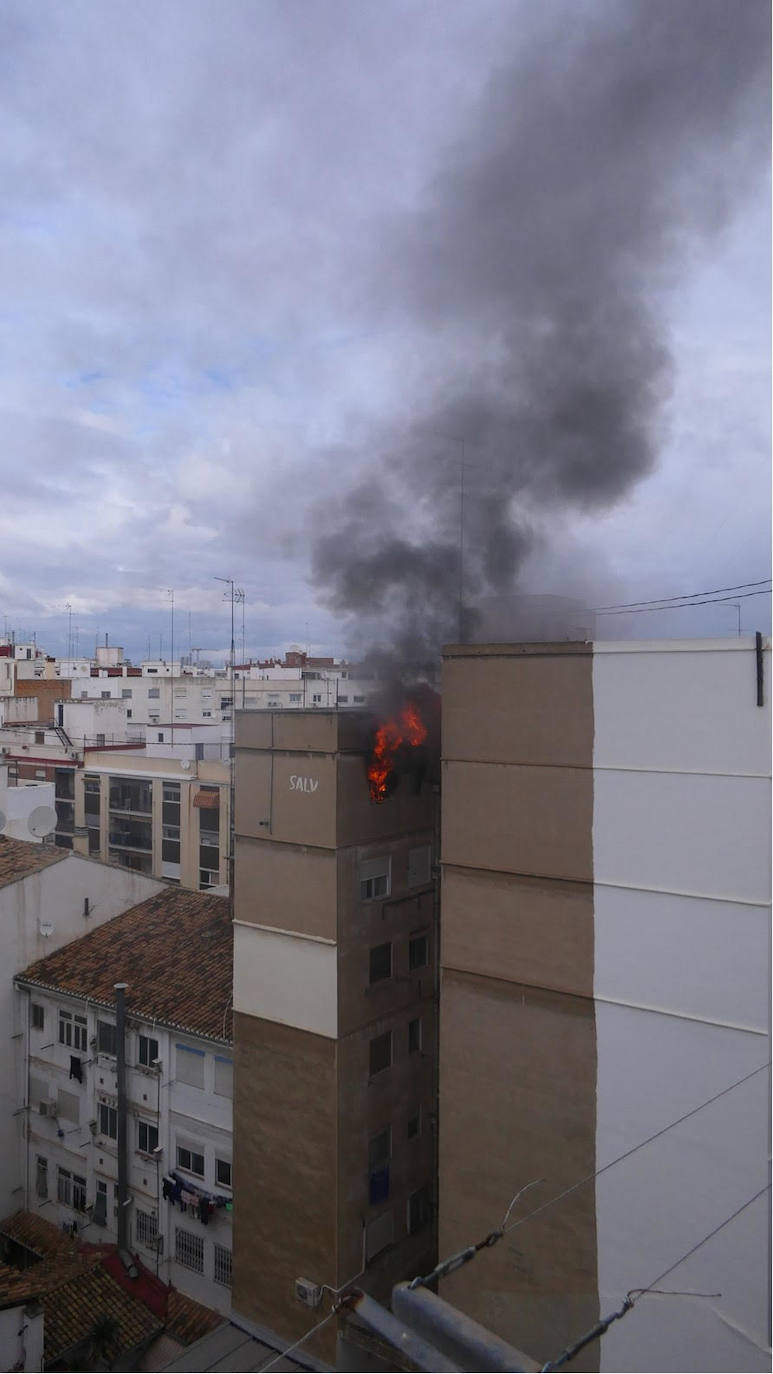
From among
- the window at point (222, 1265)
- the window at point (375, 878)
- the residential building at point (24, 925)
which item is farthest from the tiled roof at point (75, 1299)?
the window at point (375, 878)

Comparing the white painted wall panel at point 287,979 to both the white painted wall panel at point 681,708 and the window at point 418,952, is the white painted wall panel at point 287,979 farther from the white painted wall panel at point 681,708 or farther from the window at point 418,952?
the white painted wall panel at point 681,708

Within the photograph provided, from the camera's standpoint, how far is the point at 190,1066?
12.1 metres

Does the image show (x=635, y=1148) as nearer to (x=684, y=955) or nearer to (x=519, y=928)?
(x=684, y=955)

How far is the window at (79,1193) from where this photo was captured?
44.3 feet

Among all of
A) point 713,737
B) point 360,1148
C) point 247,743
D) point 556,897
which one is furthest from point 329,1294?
point 713,737

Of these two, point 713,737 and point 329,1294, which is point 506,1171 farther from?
point 713,737

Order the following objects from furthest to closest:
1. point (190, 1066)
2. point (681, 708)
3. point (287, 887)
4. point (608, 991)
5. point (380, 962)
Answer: point (190, 1066), point (380, 962), point (287, 887), point (608, 991), point (681, 708)

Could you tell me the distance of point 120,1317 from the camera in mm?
11656

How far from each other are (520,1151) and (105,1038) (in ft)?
24.8

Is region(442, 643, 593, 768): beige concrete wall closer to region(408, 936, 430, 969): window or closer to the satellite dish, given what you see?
region(408, 936, 430, 969): window

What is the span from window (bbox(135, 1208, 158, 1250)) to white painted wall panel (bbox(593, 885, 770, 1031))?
28.4 feet

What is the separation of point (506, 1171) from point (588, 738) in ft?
13.4

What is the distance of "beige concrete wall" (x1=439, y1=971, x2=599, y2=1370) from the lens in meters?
7.68

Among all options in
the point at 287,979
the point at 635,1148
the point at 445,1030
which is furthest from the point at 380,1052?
the point at 635,1148
